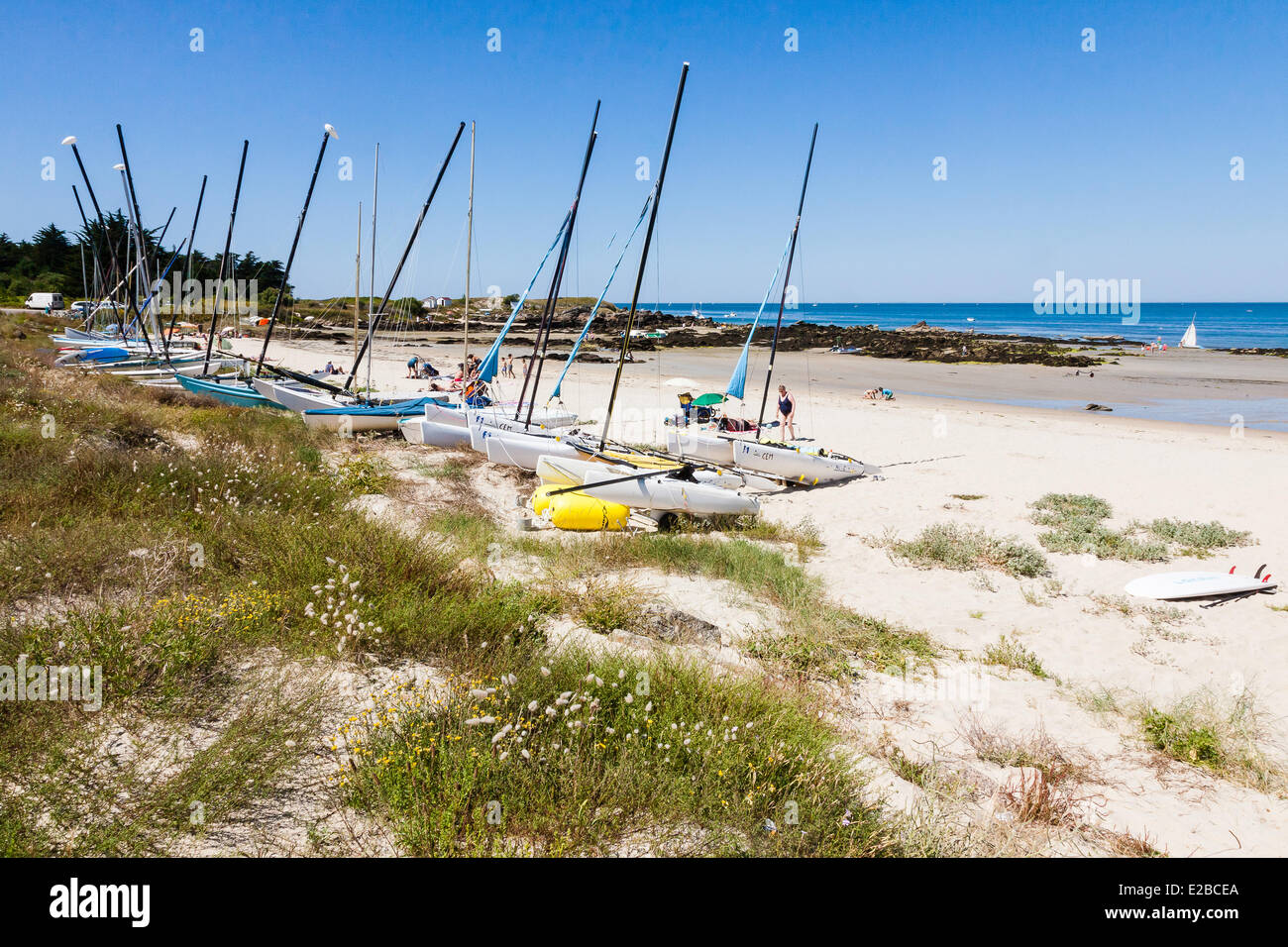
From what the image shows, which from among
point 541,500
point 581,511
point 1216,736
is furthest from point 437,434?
point 1216,736

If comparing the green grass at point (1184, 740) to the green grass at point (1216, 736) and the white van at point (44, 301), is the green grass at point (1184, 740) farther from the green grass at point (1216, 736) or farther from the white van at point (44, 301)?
the white van at point (44, 301)

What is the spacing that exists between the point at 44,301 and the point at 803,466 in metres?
61.0

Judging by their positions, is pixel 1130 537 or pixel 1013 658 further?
pixel 1130 537

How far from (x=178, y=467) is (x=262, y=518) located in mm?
2287

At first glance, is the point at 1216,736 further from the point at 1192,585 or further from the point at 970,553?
the point at 970,553

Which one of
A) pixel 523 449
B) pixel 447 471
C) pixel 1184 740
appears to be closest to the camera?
pixel 1184 740

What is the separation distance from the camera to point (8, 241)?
210 feet

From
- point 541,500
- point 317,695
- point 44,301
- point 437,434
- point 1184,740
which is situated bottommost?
point 1184,740

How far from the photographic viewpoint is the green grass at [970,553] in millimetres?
9867

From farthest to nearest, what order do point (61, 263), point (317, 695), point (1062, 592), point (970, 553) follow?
1. point (61, 263)
2. point (970, 553)
3. point (1062, 592)
4. point (317, 695)

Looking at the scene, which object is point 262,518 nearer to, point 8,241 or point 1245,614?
point 1245,614

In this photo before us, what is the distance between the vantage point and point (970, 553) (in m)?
10.3

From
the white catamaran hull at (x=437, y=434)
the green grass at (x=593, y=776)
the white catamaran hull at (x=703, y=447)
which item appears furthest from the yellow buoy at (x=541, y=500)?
the green grass at (x=593, y=776)
